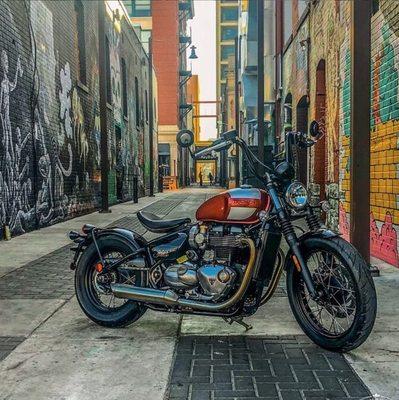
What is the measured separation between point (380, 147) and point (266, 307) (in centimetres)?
326

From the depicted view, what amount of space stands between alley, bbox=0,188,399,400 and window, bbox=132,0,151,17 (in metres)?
42.3

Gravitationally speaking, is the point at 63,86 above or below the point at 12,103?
above

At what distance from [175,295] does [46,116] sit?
860cm

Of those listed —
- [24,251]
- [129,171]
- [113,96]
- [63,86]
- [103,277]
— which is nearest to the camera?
[103,277]

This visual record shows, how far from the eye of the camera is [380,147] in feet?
22.8

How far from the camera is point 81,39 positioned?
594 inches

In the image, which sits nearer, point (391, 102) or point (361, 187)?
point (361, 187)

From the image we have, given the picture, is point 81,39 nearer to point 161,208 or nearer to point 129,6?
point 161,208

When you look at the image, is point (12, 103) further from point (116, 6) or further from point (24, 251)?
point (116, 6)

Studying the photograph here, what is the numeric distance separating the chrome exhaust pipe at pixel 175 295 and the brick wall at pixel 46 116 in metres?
5.73

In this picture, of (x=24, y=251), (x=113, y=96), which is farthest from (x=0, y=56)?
(x=113, y=96)

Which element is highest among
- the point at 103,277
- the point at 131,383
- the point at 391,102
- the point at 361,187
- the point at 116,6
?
the point at 116,6

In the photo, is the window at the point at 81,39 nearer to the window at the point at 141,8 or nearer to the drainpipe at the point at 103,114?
the drainpipe at the point at 103,114

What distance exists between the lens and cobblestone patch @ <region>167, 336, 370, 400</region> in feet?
9.59
